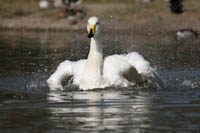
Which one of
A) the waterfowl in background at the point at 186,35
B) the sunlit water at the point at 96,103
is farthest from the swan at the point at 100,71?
the waterfowl in background at the point at 186,35

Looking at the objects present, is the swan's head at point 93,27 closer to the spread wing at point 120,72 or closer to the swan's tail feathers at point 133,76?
the spread wing at point 120,72

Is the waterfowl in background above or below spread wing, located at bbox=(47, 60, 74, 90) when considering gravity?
above

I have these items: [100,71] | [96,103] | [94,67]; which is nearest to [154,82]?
[100,71]

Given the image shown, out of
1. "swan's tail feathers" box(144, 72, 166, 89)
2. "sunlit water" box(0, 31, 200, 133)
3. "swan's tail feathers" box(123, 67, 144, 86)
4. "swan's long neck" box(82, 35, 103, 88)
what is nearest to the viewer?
"sunlit water" box(0, 31, 200, 133)

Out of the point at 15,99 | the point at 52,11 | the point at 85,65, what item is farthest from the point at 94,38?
the point at 52,11

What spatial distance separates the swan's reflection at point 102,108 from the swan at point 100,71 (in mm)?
400

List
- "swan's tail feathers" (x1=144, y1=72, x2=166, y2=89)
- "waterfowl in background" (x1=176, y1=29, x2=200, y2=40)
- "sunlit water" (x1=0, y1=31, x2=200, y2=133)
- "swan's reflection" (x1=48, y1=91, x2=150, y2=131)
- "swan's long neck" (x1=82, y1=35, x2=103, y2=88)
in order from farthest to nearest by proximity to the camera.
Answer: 1. "waterfowl in background" (x1=176, y1=29, x2=200, y2=40)
2. "swan's tail feathers" (x1=144, y1=72, x2=166, y2=89)
3. "swan's long neck" (x1=82, y1=35, x2=103, y2=88)
4. "swan's reflection" (x1=48, y1=91, x2=150, y2=131)
5. "sunlit water" (x1=0, y1=31, x2=200, y2=133)

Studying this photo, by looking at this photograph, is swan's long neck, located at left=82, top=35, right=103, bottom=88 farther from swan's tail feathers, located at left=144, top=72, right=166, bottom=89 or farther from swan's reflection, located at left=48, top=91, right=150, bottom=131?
swan's tail feathers, located at left=144, top=72, right=166, bottom=89

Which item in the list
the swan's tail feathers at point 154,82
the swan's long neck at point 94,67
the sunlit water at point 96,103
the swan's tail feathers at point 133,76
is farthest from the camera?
the swan's tail feathers at point 154,82

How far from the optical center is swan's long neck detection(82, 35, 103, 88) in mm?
10953

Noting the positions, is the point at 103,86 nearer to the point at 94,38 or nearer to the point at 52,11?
the point at 94,38

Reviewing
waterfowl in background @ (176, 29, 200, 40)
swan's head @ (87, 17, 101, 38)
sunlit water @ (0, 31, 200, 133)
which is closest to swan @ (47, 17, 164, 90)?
swan's head @ (87, 17, 101, 38)

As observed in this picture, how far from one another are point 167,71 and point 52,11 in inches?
849

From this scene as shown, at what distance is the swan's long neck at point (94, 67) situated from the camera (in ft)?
35.9
